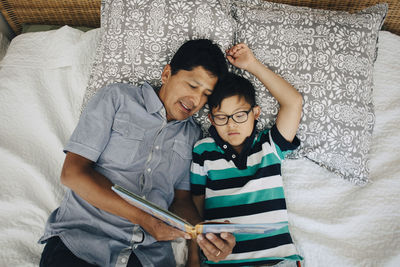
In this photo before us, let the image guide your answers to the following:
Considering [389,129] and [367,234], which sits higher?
[389,129]

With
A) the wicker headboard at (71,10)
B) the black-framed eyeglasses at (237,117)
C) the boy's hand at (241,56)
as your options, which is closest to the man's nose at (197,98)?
the black-framed eyeglasses at (237,117)

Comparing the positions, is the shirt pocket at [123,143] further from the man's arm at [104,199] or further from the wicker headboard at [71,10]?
the wicker headboard at [71,10]

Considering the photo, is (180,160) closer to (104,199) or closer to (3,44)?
(104,199)

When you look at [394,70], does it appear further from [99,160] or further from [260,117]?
[99,160]

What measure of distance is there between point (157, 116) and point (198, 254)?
70 centimetres

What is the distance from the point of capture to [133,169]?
1.40 metres

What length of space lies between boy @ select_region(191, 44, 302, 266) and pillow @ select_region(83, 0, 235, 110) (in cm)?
19

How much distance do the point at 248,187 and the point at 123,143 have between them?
63cm

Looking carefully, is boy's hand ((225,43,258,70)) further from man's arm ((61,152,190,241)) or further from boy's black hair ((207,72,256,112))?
man's arm ((61,152,190,241))

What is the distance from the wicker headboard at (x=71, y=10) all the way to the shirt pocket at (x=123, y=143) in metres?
1.08

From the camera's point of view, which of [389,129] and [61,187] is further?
[389,129]

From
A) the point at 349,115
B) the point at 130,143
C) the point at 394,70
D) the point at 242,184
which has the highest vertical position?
the point at 394,70

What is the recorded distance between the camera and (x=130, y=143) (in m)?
1.41

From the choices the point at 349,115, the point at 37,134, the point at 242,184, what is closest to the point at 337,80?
the point at 349,115
